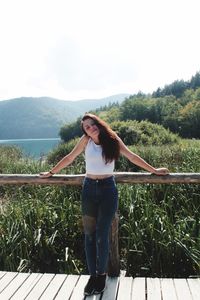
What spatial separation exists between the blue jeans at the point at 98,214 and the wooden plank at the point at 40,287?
49cm

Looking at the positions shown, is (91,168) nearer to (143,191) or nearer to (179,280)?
(179,280)

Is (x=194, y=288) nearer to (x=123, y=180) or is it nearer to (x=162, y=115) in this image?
(x=123, y=180)

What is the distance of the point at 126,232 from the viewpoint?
5031 millimetres

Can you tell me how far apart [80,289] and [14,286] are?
614mm

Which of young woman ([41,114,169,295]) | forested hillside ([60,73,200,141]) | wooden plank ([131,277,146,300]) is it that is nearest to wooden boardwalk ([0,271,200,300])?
wooden plank ([131,277,146,300])

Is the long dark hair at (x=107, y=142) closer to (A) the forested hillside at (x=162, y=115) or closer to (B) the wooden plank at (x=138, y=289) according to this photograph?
(B) the wooden plank at (x=138, y=289)

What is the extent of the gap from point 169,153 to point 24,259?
6247 millimetres

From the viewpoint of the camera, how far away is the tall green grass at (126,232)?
4586 millimetres

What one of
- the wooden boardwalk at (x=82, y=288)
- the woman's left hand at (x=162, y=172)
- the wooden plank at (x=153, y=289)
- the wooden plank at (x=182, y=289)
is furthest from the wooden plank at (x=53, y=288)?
the woman's left hand at (x=162, y=172)

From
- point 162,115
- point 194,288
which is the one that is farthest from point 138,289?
point 162,115

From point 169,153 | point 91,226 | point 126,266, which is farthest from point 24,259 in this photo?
point 169,153

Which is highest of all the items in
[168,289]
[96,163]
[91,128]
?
[91,128]

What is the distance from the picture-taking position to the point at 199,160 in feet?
23.3

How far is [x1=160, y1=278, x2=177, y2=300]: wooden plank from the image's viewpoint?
11.4 ft
